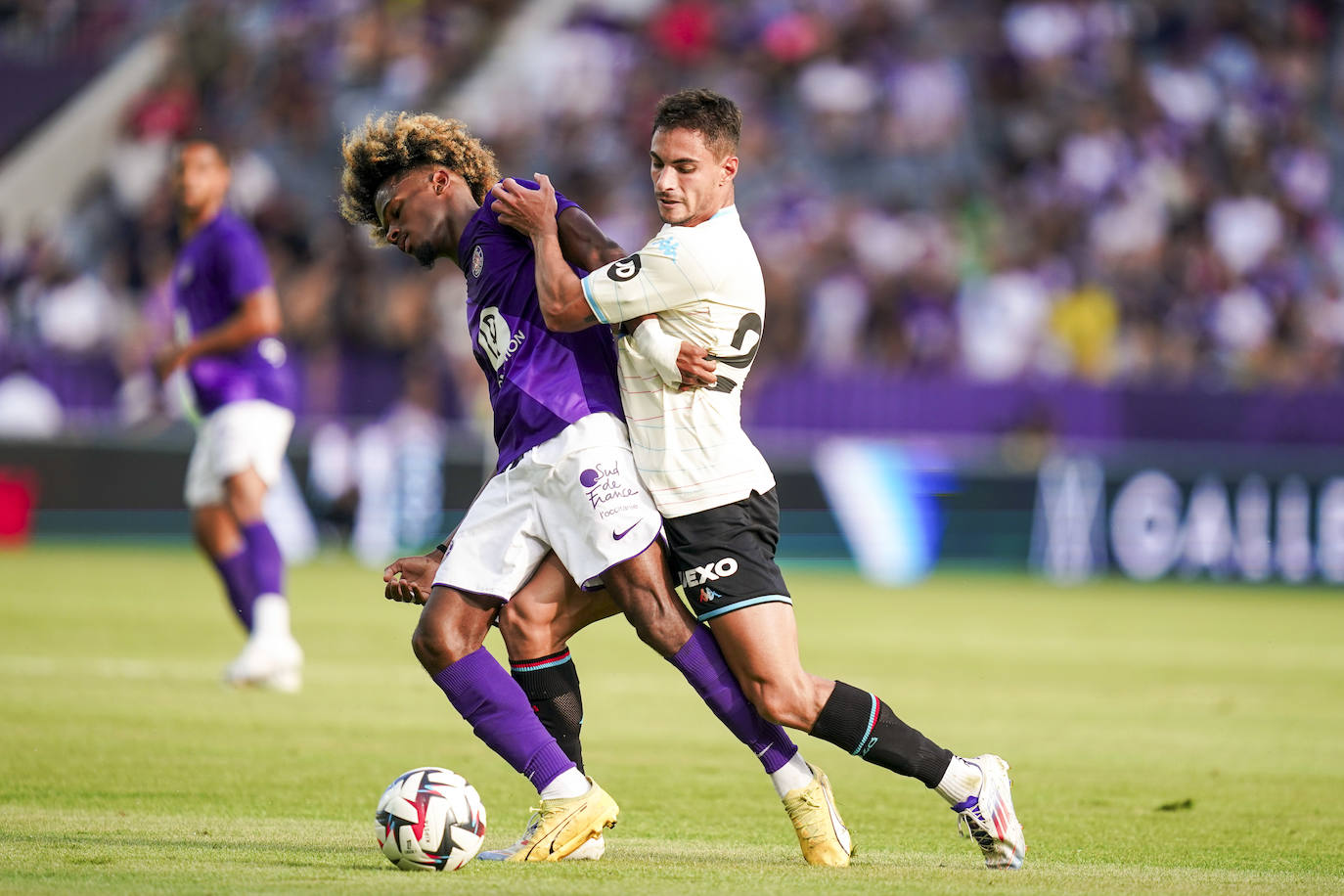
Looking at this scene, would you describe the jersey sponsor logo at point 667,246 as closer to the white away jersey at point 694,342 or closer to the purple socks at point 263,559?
the white away jersey at point 694,342

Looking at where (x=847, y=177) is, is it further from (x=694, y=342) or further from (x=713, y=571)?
(x=713, y=571)

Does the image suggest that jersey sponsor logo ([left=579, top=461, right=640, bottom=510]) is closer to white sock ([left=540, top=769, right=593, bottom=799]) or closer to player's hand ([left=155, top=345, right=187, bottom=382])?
white sock ([left=540, top=769, right=593, bottom=799])

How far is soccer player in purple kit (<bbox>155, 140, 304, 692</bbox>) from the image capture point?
9.80 metres

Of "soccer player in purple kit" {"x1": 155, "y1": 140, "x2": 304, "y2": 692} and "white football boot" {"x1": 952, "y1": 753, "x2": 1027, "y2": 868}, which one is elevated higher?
"soccer player in purple kit" {"x1": 155, "y1": 140, "x2": 304, "y2": 692}

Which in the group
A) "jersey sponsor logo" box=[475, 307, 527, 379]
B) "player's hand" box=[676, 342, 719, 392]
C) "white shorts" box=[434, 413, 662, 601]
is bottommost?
"white shorts" box=[434, 413, 662, 601]

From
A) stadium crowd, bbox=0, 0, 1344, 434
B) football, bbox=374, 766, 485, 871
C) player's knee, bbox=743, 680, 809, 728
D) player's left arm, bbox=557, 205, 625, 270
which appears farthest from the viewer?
stadium crowd, bbox=0, 0, 1344, 434

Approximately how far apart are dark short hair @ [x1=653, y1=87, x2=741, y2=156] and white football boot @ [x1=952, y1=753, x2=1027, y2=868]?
6.65ft

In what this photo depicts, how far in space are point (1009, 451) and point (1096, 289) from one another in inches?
109

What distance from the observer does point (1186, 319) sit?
68.2ft

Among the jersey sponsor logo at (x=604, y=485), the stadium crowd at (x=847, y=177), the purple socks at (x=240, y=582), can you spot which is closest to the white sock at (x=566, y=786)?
the jersey sponsor logo at (x=604, y=485)

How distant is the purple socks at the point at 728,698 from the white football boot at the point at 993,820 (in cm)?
55

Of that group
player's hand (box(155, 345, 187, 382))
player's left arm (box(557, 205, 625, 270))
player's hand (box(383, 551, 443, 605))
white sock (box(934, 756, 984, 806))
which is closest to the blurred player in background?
white sock (box(934, 756, 984, 806))

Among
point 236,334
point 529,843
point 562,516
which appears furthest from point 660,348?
point 236,334

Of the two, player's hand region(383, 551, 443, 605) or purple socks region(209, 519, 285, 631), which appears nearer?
player's hand region(383, 551, 443, 605)
